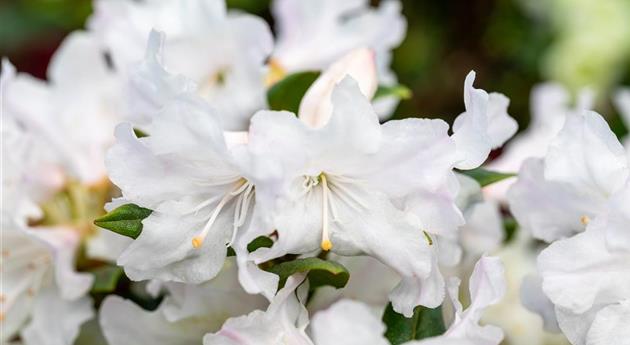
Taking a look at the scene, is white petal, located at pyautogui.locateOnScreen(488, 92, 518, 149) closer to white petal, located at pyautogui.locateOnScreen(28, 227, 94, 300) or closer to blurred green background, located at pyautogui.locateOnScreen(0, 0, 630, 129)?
white petal, located at pyautogui.locateOnScreen(28, 227, 94, 300)

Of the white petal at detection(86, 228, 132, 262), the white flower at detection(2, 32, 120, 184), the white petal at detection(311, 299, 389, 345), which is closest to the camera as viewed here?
the white petal at detection(311, 299, 389, 345)

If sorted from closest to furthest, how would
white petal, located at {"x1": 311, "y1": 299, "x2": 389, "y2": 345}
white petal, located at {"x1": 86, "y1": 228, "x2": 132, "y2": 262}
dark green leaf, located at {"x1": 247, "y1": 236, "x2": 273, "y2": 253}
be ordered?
white petal, located at {"x1": 311, "y1": 299, "x2": 389, "y2": 345}, dark green leaf, located at {"x1": 247, "y1": 236, "x2": 273, "y2": 253}, white petal, located at {"x1": 86, "y1": 228, "x2": 132, "y2": 262}

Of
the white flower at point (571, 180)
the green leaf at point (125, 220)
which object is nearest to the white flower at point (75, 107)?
the green leaf at point (125, 220)

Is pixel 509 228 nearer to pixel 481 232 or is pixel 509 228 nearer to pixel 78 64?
pixel 481 232

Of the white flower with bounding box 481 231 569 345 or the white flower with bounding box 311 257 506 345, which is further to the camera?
the white flower with bounding box 481 231 569 345

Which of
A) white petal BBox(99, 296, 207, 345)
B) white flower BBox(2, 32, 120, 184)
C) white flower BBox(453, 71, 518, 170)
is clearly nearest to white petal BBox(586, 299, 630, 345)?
white flower BBox(453, 71, 518, 170)

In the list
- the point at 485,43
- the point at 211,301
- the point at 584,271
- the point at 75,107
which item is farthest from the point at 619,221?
the point at 485,43

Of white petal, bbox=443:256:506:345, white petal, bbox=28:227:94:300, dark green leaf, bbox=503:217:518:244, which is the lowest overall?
dark green leaf, bbox=503:217:518:244

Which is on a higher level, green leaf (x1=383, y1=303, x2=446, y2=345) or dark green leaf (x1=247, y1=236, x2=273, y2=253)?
dark green leaf (x1=247, y1=236, x2=273, y2=253)
